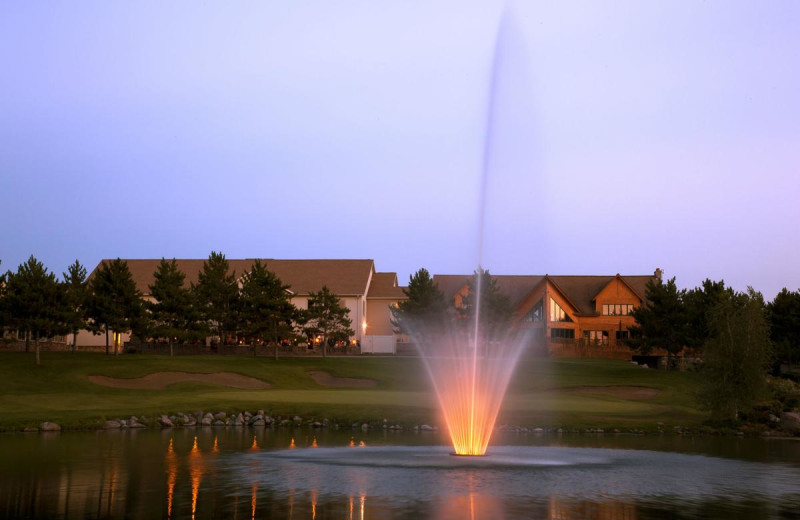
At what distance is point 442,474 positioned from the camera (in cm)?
2508

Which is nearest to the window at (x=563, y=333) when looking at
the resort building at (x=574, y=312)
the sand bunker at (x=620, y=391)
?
→ the resort building at (x=574, y=312)

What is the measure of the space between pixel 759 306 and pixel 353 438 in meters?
25.5

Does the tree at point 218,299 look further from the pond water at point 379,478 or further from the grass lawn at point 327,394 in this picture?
the pond water at point 379,478

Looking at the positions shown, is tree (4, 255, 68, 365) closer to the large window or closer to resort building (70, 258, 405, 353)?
resort building (70, 258, 405, 353)

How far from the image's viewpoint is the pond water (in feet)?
63.4

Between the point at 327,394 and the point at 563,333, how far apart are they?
5191 centimetres

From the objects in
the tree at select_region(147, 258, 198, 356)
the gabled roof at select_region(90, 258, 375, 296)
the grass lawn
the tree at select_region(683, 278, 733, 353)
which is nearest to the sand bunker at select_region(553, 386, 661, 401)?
the grass lawn

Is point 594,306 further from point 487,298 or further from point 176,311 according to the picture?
point 176,311

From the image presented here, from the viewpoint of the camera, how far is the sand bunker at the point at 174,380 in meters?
57.5

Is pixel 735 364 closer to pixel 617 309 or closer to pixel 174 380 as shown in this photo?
pixel 174 380

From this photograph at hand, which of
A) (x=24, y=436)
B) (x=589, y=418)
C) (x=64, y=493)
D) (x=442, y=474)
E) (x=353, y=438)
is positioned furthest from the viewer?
(x=589, y=418)

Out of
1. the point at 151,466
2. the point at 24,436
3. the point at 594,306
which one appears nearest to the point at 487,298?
the point at 594,306

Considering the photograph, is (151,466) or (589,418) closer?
(151,466)

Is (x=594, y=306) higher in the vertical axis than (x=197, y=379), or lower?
higher
